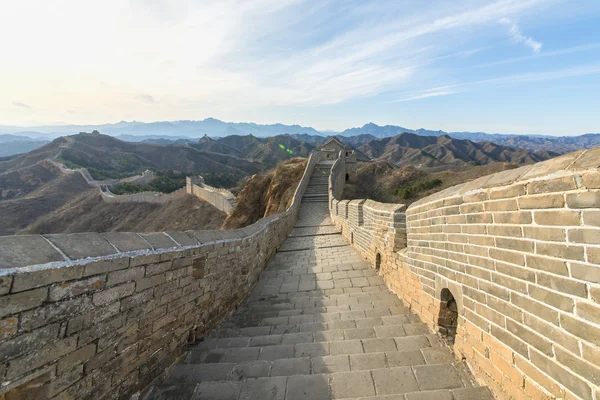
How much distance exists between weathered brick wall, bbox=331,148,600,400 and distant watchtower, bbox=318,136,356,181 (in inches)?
871

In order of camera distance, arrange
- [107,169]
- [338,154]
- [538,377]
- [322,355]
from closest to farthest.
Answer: [538,377], [322,355], [338,154], [107,169]

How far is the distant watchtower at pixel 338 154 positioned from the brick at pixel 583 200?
23139 mm

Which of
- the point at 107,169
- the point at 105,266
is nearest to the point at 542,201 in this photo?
→ the point at 105,266

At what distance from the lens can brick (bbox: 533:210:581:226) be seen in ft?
5.40

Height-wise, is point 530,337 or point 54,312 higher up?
point 54,312

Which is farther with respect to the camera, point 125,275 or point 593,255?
point 125,275

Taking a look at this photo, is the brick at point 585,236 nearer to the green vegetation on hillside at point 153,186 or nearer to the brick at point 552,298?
the brick at point 552,298

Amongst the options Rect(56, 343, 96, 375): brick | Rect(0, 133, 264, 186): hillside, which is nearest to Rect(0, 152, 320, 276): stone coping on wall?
Rect(56, 343, 96, 375): brick

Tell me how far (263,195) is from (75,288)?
21672mm

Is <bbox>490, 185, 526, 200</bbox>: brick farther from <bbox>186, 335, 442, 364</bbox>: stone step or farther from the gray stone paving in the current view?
<bbox>186, 335, 442, 364</bbox>: stone step

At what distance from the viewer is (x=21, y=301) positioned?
1.76 meters

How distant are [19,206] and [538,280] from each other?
59138 millimetres

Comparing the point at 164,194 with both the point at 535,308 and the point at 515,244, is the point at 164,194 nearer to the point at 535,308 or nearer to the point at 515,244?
the point at 515,244

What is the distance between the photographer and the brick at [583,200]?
1.53 m
